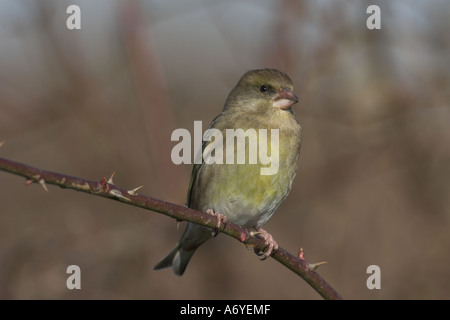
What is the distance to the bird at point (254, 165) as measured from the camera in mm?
4789

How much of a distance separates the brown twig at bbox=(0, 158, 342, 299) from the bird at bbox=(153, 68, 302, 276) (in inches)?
37.6

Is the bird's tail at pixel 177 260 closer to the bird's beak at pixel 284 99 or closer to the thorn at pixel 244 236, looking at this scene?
the bird's beak at pixel 284 99

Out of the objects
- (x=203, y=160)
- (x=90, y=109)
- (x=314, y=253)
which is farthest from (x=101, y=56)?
(x=314, y=253)

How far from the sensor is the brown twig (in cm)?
240

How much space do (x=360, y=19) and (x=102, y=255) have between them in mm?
3797

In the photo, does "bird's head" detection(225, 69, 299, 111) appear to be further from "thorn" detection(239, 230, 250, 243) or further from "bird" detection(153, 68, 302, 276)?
"thorn" detection(239, 230, 250, 243)

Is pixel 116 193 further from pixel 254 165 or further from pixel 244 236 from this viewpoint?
pixel 254 165

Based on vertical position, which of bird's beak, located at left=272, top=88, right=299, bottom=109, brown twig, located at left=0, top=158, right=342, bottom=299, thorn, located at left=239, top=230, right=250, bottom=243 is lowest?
brown twig, located at left=0, top=158, right=342, bottom=299

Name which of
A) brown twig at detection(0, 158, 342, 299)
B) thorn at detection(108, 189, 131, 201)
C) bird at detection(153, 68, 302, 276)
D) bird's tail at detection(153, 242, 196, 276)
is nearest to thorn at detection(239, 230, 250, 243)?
brown twig at detection(0, 158, 342, 299)

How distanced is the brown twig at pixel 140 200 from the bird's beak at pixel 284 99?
1486 mm

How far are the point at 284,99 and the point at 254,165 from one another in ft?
2.14

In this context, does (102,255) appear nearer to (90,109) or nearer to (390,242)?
(90,109)

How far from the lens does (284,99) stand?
4996 millimetres

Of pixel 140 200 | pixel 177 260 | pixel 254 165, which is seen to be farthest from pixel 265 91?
pixel 140 200
